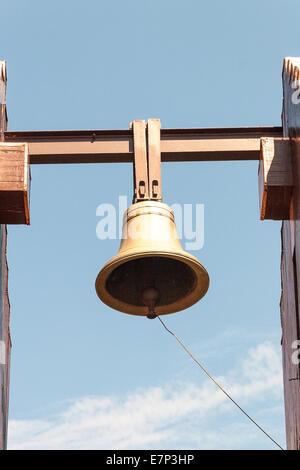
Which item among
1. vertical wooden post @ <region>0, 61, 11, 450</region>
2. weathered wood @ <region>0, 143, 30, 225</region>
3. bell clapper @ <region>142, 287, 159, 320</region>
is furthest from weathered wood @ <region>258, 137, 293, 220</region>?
vertical wooden post @ <region>0, 61, 11, 450</region>

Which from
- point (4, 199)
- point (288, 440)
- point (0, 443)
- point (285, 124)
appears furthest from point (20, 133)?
point (288, 440)

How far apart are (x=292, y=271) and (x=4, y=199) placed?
10.1ft

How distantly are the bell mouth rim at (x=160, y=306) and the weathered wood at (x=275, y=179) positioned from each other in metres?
1.04

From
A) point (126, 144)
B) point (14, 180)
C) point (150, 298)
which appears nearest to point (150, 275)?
point (150, 298)

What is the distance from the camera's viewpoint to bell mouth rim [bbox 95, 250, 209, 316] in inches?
438

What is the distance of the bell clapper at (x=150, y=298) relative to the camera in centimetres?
1157

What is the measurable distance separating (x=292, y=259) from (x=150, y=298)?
1.71 m

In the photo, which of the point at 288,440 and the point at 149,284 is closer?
the point at 149,284

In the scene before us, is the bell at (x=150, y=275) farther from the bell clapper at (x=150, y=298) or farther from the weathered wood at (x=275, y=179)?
the weathered wood at (x=275, y=179)

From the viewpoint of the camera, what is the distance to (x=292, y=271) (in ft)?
40.8

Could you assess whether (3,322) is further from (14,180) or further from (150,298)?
(150,298)

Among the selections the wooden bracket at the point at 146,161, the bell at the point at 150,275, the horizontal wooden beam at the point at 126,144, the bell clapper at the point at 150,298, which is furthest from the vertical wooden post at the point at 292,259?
the bell clapper at the point at 150,298

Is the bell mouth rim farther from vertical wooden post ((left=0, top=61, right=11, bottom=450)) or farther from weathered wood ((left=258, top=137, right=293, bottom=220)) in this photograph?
vertical wooden post ((left=0, top=61, right=11, bottom=450))

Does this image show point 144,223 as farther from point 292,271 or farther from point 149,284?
point 292,271
